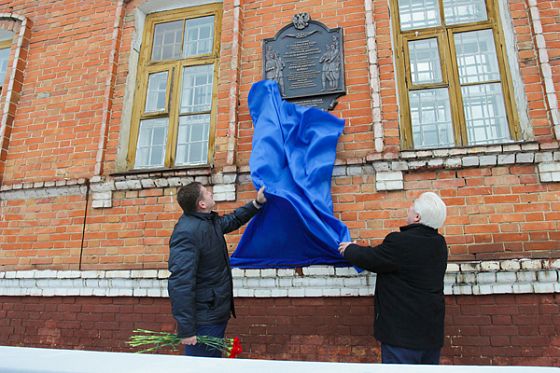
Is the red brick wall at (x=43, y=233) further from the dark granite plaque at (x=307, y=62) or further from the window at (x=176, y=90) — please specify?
the dark granite plaque at (x=307, y=62)

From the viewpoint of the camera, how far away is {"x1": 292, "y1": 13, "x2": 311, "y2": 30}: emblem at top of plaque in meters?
4.27

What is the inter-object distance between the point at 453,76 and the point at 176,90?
9.92 feet

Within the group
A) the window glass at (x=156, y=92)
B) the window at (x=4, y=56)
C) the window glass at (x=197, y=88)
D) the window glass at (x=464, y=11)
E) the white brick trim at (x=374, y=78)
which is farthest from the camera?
the window at (x=4, y=56)

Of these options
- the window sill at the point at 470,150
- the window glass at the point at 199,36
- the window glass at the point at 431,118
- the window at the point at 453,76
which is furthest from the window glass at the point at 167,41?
the window sill at the point at 470,150

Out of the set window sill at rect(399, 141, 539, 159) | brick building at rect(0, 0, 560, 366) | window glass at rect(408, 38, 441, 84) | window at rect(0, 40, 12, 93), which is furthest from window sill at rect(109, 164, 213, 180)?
window at rect(0, 40, 12, 93)

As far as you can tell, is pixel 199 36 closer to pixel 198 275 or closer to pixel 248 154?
pixel 248 154

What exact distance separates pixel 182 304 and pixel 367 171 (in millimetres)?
2047

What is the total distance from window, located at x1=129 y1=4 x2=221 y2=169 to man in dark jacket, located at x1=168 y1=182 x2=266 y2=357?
1.48 m

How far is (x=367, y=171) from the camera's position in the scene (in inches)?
146

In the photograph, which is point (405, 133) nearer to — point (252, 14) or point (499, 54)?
point (499, 54)

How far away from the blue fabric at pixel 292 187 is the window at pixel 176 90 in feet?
3.20

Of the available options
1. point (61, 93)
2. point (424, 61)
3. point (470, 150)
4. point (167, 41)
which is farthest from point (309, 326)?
point (61, 93)

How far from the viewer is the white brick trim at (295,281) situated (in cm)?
318

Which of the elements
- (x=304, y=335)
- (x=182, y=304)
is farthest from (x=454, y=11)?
(x=182, y=304)
